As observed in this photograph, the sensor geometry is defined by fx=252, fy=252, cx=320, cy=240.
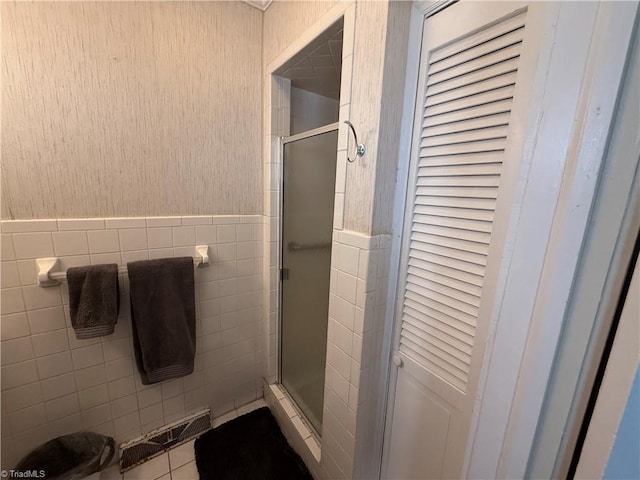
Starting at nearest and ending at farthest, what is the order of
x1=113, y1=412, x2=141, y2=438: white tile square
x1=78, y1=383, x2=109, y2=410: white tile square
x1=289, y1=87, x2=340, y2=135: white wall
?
x1=78, y1=383, x2=109, y2=410: white tile square → x1=113, y1=412, x2=141, y2=438: white tile square → x1=289, y1=87, x2=340, y2=135: white wall

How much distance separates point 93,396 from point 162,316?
1.61ft

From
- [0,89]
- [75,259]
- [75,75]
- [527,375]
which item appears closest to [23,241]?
[75,259]

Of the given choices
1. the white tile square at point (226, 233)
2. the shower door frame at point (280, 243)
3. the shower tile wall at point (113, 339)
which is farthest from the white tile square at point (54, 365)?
the shower door frame at point (280, 243)

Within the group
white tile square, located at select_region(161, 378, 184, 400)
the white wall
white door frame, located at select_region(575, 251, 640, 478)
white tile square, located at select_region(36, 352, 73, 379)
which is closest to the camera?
white door frame, located at select_region(575, 251, 640, 478)

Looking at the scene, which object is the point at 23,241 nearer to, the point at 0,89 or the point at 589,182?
the point at 0,89

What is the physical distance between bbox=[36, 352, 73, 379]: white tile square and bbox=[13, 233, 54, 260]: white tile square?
45cm

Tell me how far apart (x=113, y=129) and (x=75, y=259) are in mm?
574

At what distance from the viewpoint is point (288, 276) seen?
Answer: 4.93ft

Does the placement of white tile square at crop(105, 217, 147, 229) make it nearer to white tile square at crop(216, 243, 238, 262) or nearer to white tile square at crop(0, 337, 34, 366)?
white tile square at crop(216, 243, 238, 262)

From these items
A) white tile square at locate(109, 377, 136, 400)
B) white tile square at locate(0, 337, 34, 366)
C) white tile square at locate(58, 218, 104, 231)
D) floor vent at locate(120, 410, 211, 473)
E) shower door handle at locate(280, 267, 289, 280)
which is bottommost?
floor vent at locate(120, 410, 211, 473)

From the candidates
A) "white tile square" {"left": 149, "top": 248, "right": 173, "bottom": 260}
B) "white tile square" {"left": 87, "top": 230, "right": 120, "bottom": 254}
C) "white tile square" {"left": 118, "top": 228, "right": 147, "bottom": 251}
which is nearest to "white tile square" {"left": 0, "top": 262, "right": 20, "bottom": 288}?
"white tile square" {"left": 87, "top": 230, "right": 120, "bottom": 254}

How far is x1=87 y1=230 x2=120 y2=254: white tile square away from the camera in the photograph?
1090 mm

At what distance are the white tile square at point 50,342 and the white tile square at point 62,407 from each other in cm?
23

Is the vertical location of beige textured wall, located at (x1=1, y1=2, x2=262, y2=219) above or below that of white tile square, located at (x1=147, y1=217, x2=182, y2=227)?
above
